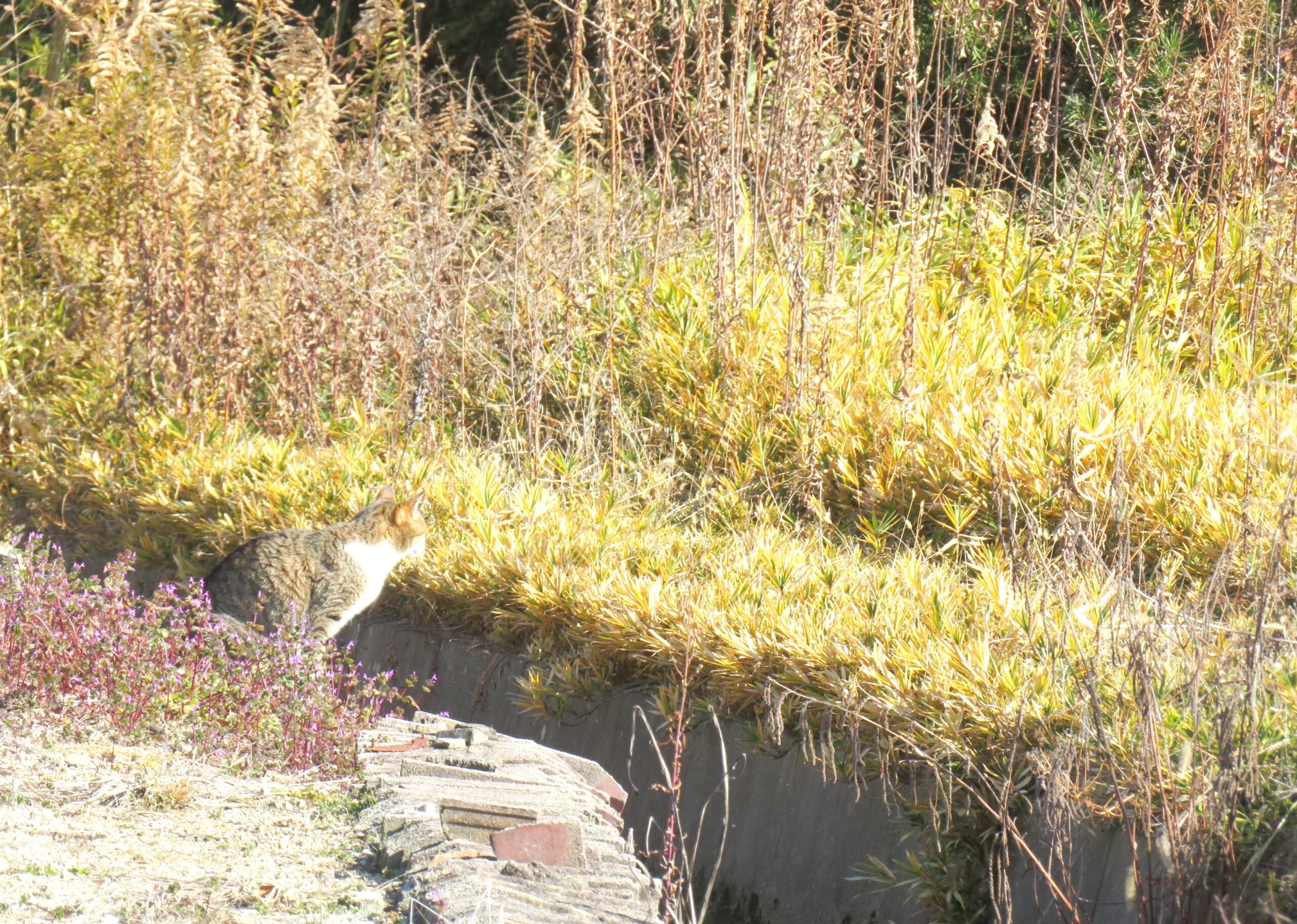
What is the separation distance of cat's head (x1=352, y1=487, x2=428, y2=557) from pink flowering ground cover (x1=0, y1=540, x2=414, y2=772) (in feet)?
3.91

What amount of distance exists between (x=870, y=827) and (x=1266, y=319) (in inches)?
133

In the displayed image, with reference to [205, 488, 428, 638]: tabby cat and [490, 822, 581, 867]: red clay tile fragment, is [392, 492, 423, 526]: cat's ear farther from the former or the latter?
[490, 822, 581, 867]: red clay tile fragment

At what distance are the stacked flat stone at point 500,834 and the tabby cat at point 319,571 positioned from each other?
174cm

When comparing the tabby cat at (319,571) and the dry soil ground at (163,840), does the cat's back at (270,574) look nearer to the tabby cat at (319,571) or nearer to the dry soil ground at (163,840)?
the tabby cat at (319,571)

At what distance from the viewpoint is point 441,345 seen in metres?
7.10

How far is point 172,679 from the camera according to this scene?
4055 mm

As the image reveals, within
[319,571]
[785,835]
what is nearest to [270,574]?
[319,571]

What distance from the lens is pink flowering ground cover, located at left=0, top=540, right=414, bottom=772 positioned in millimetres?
3943

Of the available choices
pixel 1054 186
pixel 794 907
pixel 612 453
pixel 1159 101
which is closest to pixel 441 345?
pixel 612 453

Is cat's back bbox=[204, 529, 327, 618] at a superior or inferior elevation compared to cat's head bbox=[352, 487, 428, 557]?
inferior

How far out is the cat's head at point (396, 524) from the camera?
5750mm

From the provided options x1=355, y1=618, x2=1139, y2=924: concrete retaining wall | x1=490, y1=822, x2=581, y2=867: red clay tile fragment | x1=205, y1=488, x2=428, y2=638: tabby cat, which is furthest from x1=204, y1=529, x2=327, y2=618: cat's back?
x1=490, y1=822, x2=581, y2=867: red clay tile fragment

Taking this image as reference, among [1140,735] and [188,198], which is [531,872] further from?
[188,198]

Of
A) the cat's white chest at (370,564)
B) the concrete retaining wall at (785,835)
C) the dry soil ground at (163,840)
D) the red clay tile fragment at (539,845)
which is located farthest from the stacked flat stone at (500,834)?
the cat's white chest at (370,564)
